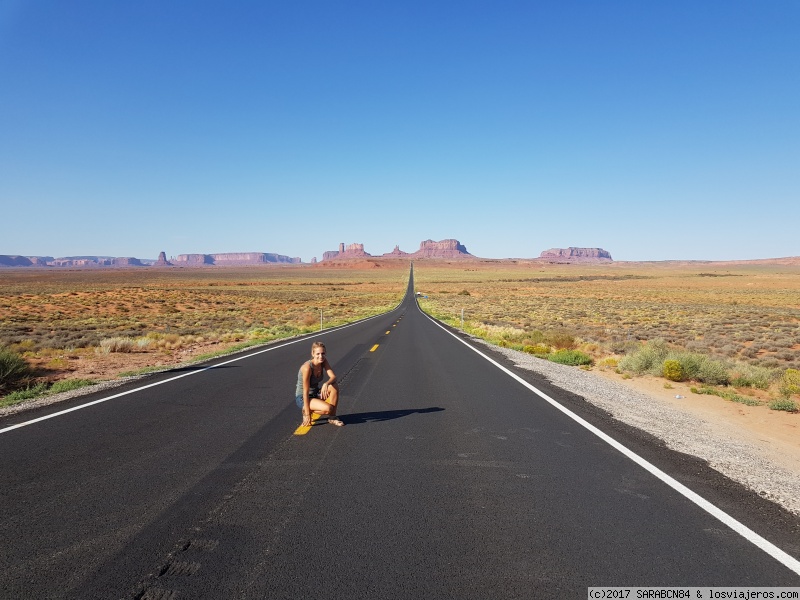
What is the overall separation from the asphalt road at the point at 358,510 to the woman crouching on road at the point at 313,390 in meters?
0.38

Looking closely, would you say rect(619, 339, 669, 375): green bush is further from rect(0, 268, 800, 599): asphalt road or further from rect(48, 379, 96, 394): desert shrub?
rect(48, 379, 96, 394): desert shrub

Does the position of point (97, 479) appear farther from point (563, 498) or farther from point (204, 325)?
point (204, 325)

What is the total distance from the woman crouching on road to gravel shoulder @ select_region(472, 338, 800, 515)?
4.48 m

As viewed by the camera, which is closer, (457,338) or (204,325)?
(457,338)

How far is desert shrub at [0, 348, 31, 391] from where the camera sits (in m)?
10.9

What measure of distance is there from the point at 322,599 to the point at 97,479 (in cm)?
310

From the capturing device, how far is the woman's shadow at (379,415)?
715 centimetres

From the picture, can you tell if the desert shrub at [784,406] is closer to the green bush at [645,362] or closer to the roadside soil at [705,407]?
the roadside soil at [705,407]

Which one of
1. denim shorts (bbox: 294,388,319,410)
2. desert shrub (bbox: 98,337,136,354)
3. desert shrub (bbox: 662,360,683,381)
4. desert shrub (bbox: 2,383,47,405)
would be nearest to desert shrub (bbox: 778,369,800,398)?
desert shrub (bbox: 662,360,683,381)

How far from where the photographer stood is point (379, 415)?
7520 mm

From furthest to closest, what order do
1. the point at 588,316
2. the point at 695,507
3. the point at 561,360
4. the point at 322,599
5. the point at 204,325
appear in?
1. the point at 588,316
2. the point at 204,325
3. the point at 561,360
4. the point at 695,507
5. the point at 322,599

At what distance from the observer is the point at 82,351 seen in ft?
58.6

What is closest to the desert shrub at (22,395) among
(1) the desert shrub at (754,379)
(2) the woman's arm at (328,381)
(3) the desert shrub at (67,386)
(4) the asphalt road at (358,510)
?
(3) the desert shrub at (67,386)

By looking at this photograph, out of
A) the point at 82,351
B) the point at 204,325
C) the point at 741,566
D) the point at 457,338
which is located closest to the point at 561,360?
the point at 457,338
